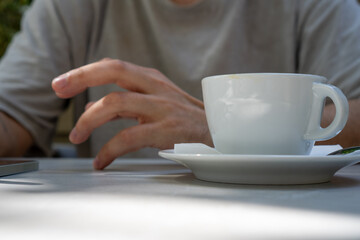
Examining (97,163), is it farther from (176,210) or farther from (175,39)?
(175,39)

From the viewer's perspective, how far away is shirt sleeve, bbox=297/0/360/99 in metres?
1.06

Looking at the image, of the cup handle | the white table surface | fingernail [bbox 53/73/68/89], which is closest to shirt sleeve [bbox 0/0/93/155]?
fingernail [bbox 53/73/68/89]

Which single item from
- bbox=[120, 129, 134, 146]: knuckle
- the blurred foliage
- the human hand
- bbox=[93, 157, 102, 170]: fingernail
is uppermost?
the blurred foliage

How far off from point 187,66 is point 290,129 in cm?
78

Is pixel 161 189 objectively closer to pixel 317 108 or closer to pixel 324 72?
pixel 317 108

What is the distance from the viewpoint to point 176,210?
268 millimetres

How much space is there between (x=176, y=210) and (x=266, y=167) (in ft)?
0.41

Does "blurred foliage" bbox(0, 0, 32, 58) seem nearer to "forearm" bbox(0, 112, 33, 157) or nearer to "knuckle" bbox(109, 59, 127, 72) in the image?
"forearm" bbox(0, 112, 33, 157)

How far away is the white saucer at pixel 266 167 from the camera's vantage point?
1.13 feet

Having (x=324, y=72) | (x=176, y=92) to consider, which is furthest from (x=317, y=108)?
(x=324, y=72)

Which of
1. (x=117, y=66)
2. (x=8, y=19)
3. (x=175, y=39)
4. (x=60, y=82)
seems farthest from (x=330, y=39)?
(x=8, y=19)

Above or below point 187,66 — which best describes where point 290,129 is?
below

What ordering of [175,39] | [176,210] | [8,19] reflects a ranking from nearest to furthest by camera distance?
1. [176,210]
2. [175,39]
3. [8,19]

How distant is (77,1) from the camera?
47.5 inches
